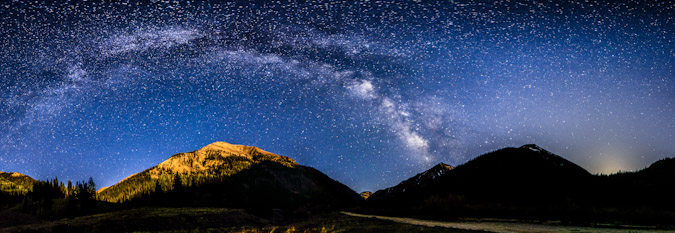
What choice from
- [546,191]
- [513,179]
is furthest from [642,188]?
[513,179]

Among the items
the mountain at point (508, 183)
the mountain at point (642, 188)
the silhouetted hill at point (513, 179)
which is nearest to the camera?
the mountain at point (642, 188)

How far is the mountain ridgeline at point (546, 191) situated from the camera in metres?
19.2

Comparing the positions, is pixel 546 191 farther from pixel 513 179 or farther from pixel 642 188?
pixel 642 188

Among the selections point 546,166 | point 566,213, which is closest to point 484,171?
point 546,166

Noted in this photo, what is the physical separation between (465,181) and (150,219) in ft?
136

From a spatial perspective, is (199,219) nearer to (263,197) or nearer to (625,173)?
(625,173)

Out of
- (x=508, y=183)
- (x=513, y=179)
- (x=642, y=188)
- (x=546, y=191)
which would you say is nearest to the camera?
(x=642, y=188)

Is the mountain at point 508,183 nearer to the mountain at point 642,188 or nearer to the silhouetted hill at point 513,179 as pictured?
the silhouetted hill at point 513,179

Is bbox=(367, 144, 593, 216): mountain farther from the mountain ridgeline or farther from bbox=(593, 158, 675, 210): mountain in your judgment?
bbox=(593, 158, 675, 210): mountain

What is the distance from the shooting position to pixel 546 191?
30.8m

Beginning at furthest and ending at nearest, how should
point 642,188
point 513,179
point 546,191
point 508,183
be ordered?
point 513,179, point 508,183, point 546,191, point 642,188

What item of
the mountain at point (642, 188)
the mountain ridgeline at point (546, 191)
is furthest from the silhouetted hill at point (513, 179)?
the mountain at point (642, 188)

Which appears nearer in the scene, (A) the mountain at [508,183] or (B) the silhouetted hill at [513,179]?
(A) the mountain at [508,183]

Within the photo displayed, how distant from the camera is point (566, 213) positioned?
19.0 m
